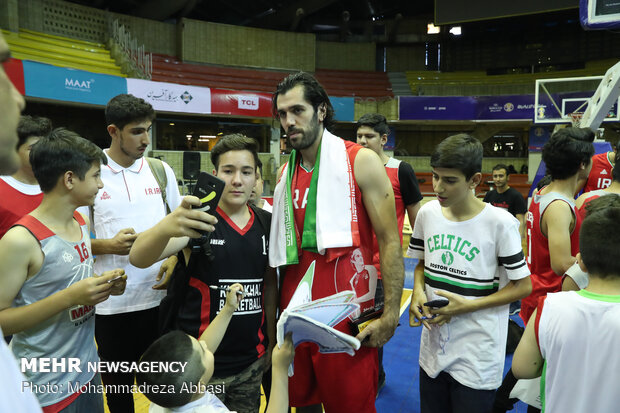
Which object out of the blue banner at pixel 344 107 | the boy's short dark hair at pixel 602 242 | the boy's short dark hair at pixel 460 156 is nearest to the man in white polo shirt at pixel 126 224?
the boy's short dark hair at pixel 460 156

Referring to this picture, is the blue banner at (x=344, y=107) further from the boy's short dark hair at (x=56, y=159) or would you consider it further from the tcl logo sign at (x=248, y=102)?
the boy's short dark hair at (x=56, y=159)

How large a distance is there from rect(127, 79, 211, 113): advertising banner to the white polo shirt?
10957mm

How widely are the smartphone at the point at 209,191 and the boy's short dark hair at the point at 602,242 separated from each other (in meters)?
1.28

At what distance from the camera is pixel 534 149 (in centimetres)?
1867

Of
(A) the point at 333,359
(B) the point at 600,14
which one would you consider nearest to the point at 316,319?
(A) the point at 333,359

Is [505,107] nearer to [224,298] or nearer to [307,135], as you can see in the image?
[307,135]

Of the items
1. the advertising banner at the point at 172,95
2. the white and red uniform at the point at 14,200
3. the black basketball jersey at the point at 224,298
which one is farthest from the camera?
the advertising banner at the point at 172,95

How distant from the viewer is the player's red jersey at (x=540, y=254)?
7.70 ft

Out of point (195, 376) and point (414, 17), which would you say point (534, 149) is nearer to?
point (414, 17)

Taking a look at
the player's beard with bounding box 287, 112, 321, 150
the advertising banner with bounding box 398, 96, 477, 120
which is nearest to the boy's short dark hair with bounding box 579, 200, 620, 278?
the player's beard with bounding box 287, 112, 321, 150

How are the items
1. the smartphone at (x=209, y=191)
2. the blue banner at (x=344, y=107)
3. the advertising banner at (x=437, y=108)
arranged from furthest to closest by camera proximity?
1. the advertising banner at (x=437, y=108)
2. the blue banner at (x=344, y=107)
3. the smartphone at (x=209, y=191)

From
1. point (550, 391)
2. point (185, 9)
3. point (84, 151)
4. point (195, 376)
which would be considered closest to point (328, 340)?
point (195, 376)

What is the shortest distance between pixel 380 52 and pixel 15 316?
2373 centimetres

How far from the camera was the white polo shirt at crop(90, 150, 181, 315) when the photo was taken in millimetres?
2248
